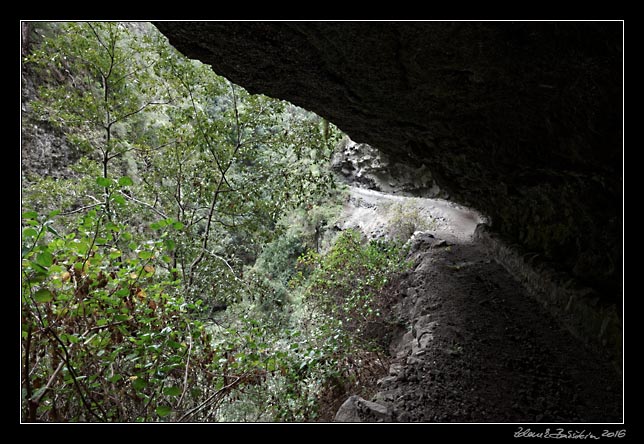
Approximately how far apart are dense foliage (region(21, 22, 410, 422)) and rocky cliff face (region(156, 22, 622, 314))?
1753 millimetres

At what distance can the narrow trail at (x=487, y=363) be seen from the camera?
2.56 m

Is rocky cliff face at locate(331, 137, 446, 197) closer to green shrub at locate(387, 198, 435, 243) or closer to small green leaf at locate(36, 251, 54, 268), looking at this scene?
green shrub at locate(387, 198, 435, 243)

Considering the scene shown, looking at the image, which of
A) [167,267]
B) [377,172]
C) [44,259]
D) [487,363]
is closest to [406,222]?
[377,172]

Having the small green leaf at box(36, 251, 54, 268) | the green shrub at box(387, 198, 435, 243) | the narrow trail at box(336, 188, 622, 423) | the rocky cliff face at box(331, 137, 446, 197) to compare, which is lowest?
the narrow trail at box(336, 188, 622, 423)

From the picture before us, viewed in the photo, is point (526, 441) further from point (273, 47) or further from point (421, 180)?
point (421, 180)

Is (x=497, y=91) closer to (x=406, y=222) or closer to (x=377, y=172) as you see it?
(x=406, y=222)

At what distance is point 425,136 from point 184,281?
179 inches

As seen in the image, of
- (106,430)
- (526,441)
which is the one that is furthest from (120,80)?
(526,441)

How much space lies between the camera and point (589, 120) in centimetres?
260

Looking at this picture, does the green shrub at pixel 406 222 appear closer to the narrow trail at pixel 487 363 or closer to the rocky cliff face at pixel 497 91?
the narrow trail at pixel 487 363

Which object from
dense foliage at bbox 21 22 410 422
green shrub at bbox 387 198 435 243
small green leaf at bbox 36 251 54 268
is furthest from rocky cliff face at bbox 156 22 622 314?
green shrub at bbox 387 198 435 243

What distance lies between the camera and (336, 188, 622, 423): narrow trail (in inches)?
101

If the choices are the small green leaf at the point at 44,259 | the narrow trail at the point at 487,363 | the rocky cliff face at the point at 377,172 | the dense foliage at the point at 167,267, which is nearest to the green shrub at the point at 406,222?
the rocky cliff face at the point at 377,172

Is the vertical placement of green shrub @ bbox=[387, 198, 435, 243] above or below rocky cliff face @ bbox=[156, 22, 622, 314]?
below
